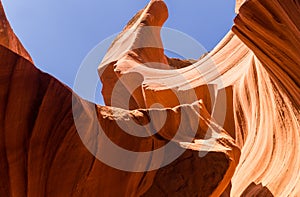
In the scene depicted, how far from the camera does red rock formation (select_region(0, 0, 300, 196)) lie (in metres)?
2.86

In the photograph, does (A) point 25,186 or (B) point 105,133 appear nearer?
(A) point 25,186

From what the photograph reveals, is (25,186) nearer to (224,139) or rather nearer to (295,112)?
(224,139)

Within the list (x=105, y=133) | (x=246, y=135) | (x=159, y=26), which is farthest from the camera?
(x=159, y=26)

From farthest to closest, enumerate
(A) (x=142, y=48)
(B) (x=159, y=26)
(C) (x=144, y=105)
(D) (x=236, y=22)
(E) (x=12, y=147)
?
(B) (x=159, y=26) → (A) (x=142, y=48) → (C) (x=144, y=105) → (D) (x=236, y=22) → (E) (x=12, y=147)

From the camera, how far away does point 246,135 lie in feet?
22.3

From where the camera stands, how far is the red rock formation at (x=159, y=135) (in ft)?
9.37

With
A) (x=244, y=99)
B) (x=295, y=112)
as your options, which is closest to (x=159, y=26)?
(x=244, y=99)

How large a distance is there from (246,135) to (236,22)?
2.99 metres

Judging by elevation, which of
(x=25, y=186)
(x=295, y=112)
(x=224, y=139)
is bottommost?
(x=25, y=186)

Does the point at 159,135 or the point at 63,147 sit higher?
the point at 159,135

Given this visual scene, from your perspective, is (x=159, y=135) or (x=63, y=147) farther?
(x=159, y=135)

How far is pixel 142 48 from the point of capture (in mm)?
9461

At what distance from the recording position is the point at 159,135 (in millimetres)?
3582

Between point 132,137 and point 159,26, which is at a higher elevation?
point 159,26
